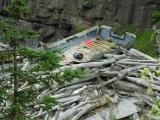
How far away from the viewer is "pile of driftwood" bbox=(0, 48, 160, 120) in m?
11.5

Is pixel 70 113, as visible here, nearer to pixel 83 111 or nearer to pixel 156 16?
pixel 83 111

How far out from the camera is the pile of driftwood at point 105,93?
11461mm

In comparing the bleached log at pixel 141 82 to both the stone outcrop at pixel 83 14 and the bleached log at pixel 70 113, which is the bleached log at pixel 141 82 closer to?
the bleached log at pixel 70 113

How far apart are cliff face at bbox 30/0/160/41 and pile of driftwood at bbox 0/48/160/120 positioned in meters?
6.49

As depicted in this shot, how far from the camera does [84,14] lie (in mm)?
22719

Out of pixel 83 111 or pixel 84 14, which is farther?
pixel 84 14

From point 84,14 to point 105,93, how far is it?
1044 centimetres

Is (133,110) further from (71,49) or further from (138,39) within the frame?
(138,39)

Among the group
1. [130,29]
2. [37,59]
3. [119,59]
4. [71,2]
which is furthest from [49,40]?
[37,59]

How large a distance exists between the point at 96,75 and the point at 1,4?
12.8m

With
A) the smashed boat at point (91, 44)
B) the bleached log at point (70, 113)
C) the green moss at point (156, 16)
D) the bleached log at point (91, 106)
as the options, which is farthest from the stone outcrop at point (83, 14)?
the bleached log at point (70, 113)

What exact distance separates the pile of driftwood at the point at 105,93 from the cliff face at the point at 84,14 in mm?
6489

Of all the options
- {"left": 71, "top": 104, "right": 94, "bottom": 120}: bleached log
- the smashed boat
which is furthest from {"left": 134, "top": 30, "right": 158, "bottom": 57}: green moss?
{"left": 71, "top": 104, "right": 94, "bottom": 120}: bleached log

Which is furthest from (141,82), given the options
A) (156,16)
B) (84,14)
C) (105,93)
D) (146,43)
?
(84,14)
